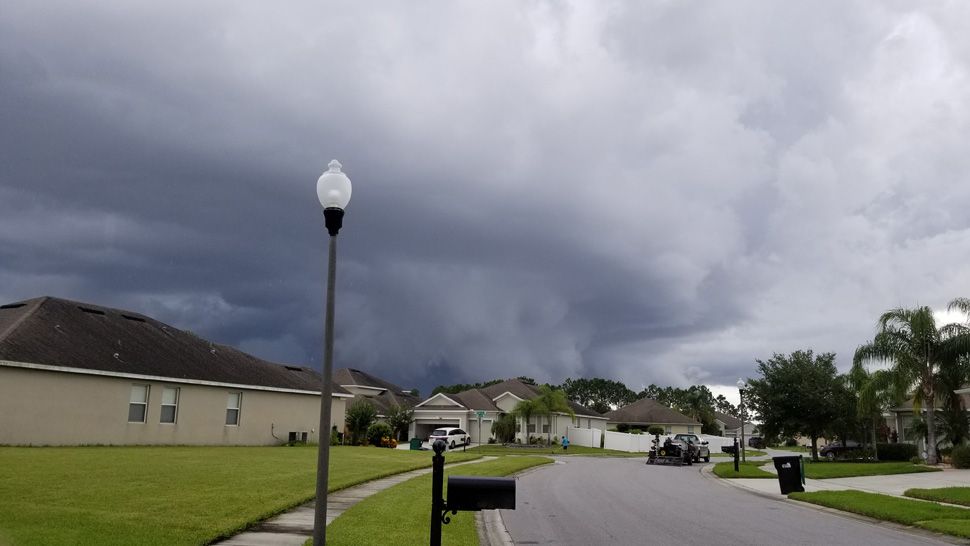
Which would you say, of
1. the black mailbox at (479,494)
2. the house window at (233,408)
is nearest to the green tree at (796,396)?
the house window at (233,408)

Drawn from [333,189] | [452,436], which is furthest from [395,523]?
[452,436]

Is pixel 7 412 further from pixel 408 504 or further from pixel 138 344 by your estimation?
pixel 408 504

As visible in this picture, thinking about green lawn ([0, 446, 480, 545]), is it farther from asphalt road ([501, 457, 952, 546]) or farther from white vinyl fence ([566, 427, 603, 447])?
white vinyl fence ([566, 427, 603, 447])

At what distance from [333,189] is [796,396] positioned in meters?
41.6

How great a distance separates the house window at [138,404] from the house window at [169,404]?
883 mm

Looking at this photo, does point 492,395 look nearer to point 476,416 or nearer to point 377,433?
A: point 476,416

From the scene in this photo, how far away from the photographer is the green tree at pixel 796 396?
44125 millimetres

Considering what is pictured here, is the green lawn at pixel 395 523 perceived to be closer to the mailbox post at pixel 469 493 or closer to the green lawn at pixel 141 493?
the green lawn at pixel 141 493

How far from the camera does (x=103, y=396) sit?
30672 mm

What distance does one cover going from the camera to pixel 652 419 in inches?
3282

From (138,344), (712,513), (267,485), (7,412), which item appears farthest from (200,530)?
(138,344)

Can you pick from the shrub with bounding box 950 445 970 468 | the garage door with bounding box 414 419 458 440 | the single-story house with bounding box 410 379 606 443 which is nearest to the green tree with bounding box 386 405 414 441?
the single-story house with bounding box 410 379 606 443

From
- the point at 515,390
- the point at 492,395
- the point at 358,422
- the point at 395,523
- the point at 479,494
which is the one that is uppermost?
the point at 515,390

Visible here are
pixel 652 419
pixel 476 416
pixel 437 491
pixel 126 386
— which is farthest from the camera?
pixel 652 419
